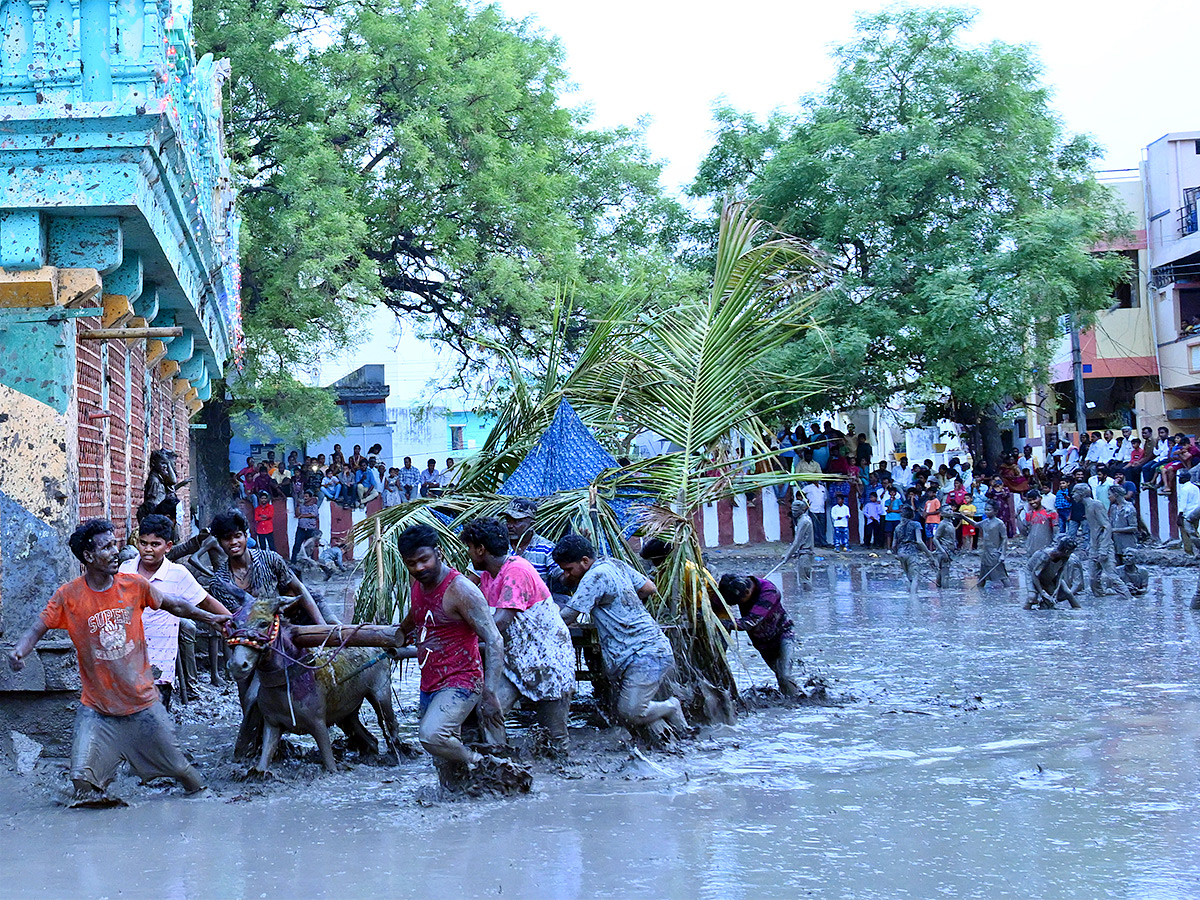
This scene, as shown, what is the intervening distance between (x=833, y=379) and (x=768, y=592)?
53.2 ft

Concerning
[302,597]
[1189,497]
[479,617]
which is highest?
[1189,497]

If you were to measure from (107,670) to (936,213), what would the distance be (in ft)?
75.1

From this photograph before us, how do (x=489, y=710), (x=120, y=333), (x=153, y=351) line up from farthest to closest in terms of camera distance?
(x=153, y=351) < (x=120, y=333) < (x=489, y=710)

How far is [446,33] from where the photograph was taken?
81.3 feet

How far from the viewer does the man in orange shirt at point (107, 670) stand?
23.3ft

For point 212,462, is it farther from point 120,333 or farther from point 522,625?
point 522,625

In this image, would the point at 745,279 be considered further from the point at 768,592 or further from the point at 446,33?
the point at 446,33

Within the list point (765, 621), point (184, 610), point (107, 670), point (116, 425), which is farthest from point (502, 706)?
point (116, 425)

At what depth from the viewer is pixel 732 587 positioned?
386 inches

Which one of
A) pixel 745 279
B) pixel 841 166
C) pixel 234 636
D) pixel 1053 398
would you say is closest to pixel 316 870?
pixel 234 636

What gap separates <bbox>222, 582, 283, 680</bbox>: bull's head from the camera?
7.43m

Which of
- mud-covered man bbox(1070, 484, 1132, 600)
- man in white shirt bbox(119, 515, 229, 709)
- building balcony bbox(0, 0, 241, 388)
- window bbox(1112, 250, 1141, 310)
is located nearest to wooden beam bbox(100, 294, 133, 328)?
building balcony bbox(0, 0, 241, 388)

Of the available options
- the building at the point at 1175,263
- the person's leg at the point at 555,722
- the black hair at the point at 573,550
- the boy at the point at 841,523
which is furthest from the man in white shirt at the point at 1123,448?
the person's leg at the point at 555,722

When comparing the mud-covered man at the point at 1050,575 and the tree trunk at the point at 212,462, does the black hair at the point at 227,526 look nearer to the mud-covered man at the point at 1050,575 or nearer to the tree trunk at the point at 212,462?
the mud-covered man at the point at 1050,575
